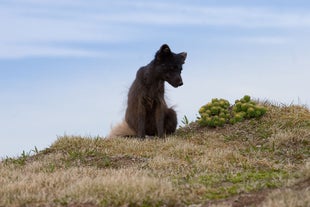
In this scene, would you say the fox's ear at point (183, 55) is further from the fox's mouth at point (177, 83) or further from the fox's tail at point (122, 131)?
the fox's tail at point (122, 131)

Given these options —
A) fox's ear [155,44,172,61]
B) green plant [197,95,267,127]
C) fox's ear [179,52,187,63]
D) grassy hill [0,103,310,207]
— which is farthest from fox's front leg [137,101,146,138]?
green plant [197,95,267,127]

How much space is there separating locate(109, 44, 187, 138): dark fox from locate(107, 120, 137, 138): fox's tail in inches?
15.2

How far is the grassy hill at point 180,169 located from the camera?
748 cm

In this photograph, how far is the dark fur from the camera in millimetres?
13305

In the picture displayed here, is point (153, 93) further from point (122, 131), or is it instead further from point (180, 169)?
point (180, 169)

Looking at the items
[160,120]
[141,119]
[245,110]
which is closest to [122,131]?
[141,119]

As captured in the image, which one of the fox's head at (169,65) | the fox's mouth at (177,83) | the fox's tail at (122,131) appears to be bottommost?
the fox's tail at (122,131)

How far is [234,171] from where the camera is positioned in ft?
31.8

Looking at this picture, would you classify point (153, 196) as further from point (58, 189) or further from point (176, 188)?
point (58, 189)

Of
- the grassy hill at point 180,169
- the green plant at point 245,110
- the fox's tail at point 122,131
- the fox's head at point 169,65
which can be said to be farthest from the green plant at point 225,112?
the fox's head at point 169,65

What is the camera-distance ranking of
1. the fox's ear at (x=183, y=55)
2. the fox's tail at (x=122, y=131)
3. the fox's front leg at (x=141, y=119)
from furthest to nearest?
the fox's tail at (x=122, y=131)
the fox's front leg at (x=141, y=119)
the fox's ear at (x=183, y=55)

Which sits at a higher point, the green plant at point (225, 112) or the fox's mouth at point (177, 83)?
the fox's mouth at point (177, 83)

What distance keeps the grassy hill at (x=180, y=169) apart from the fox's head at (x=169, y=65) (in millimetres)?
1345

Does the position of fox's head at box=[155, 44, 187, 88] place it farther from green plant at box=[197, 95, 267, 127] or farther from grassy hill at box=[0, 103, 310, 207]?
green plant at box=[197, 95, 267, 127]
